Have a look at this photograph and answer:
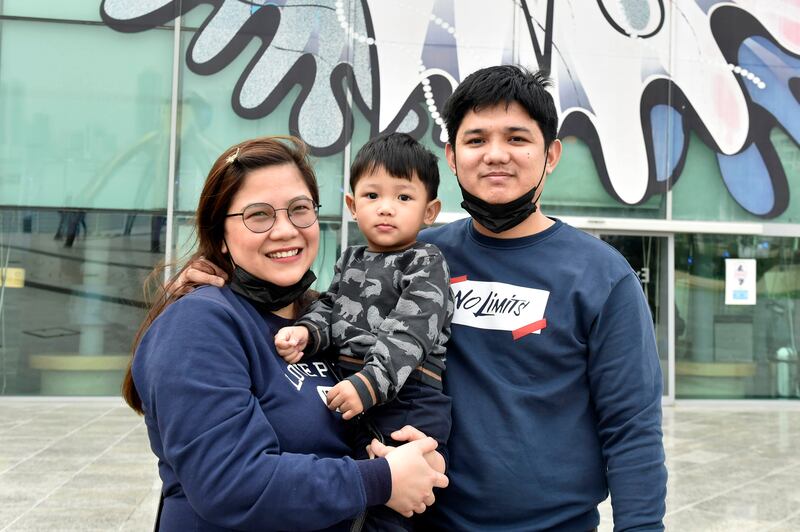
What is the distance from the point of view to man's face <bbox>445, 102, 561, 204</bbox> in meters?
1.96

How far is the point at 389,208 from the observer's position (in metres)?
2.09

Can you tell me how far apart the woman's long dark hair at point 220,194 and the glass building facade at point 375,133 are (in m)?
7.12

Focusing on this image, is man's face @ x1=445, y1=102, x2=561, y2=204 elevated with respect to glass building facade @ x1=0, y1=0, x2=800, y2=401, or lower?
lower

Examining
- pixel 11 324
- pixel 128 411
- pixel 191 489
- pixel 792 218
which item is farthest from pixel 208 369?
pixel 792 218

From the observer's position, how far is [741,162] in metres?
9.52

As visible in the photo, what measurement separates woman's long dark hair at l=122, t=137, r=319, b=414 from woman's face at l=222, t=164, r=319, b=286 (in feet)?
0.07

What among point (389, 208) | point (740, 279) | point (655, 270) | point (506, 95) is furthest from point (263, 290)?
point (740, 279)

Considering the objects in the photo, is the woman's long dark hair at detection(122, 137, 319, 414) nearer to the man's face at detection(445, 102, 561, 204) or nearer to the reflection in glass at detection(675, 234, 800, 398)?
the man's face at detection(445, 102, 561, 204)

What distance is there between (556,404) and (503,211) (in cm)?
55

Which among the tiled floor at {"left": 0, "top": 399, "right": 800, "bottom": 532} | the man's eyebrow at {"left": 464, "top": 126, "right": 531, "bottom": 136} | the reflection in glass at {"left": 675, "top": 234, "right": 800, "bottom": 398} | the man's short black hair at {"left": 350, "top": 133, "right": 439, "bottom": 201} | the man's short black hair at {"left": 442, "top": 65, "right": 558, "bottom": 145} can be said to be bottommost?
the tiled floor at {"left": 0, "top": 399, "right": 800, "bottom": 532}

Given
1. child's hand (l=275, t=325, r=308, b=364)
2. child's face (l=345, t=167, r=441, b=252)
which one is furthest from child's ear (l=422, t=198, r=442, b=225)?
child's hand (l=275, t=325, r=308, b=364)

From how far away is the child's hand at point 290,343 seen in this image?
173cm

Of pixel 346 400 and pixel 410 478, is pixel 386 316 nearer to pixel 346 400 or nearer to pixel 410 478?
pixel 346 400

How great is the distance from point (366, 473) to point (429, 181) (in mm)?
954
